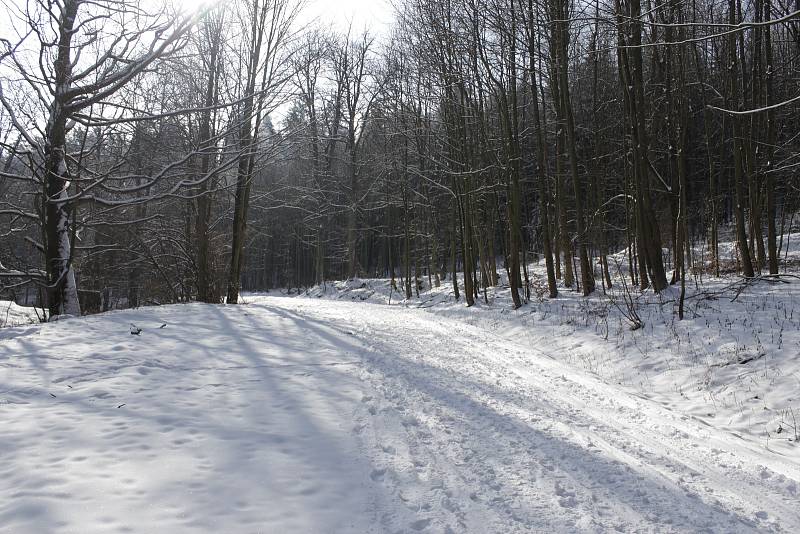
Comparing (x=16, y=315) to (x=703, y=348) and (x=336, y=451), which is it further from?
(x=703, y=348)

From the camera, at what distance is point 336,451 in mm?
3469

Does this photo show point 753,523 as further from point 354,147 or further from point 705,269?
point 354,147

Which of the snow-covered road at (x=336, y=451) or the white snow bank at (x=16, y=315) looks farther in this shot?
the white snow bank at (x=16, y=315)

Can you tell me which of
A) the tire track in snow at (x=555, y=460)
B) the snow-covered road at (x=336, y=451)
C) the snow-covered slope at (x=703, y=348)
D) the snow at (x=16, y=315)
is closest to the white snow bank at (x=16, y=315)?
the snow at (x=16, y=315)

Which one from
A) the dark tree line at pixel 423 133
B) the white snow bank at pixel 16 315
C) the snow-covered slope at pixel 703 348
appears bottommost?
the snow-covered slope at pixel 703 348

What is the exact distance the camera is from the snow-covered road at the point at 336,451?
103 inches

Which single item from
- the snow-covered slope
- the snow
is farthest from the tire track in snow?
the snow

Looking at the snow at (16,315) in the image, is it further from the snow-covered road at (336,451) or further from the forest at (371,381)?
the snow-covered road at (336,451)

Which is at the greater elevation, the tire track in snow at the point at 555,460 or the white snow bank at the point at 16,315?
the white snow bank at the point at 16,315

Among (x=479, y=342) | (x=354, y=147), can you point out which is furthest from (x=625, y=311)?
(x=354, y=147)

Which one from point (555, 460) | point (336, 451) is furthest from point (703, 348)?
point (336, 451)

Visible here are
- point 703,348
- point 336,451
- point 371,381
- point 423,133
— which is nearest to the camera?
point 336,451

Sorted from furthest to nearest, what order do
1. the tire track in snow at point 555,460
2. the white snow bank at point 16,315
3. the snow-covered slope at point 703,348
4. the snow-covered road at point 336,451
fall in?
the white snow bank at point 16,315, the snow-covered slope at point 703,348, the tire track in snow at point 555,460, the snow-covered road at point 336,451

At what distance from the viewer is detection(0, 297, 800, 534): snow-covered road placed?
8.55ft
